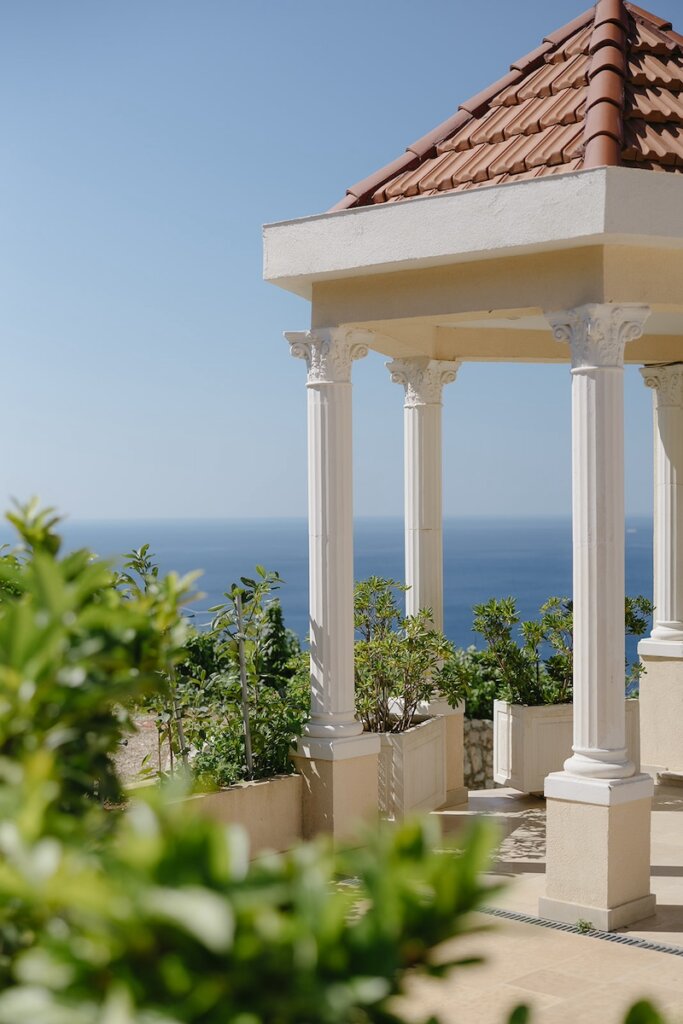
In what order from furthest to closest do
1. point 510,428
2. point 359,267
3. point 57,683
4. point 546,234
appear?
point 510,428 < point 359,267 < point 546,234 < point 57,683

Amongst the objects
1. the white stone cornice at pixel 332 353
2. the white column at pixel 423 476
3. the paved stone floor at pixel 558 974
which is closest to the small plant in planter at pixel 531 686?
the white column at pixel 423 476

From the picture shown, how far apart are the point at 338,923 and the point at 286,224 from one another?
10271 millimetres

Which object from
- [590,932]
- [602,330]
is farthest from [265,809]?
[602,330]

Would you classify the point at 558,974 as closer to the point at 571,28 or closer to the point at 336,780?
the point at 336,780

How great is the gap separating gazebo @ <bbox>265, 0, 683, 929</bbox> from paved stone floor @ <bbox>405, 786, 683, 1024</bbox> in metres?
0.40

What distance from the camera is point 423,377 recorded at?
50.4ft

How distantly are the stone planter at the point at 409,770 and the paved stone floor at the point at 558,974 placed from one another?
192 centimetres

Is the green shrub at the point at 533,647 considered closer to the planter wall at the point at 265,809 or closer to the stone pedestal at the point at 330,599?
the stone pedestal at the point at 330,599

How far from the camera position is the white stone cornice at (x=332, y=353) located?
12344 millimetres

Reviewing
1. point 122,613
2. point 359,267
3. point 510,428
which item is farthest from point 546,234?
point 510,428

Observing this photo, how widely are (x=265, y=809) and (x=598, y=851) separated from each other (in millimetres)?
3569

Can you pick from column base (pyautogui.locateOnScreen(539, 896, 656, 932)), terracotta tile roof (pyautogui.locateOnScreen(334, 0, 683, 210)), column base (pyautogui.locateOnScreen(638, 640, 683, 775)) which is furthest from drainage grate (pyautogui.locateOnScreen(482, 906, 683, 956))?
terracotta tile roof (pyautogui.locateOnScreen(334, 0, 683, 210))

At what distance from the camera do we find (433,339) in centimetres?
1541

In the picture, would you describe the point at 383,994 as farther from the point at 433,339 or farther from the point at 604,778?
the point at 433,339
